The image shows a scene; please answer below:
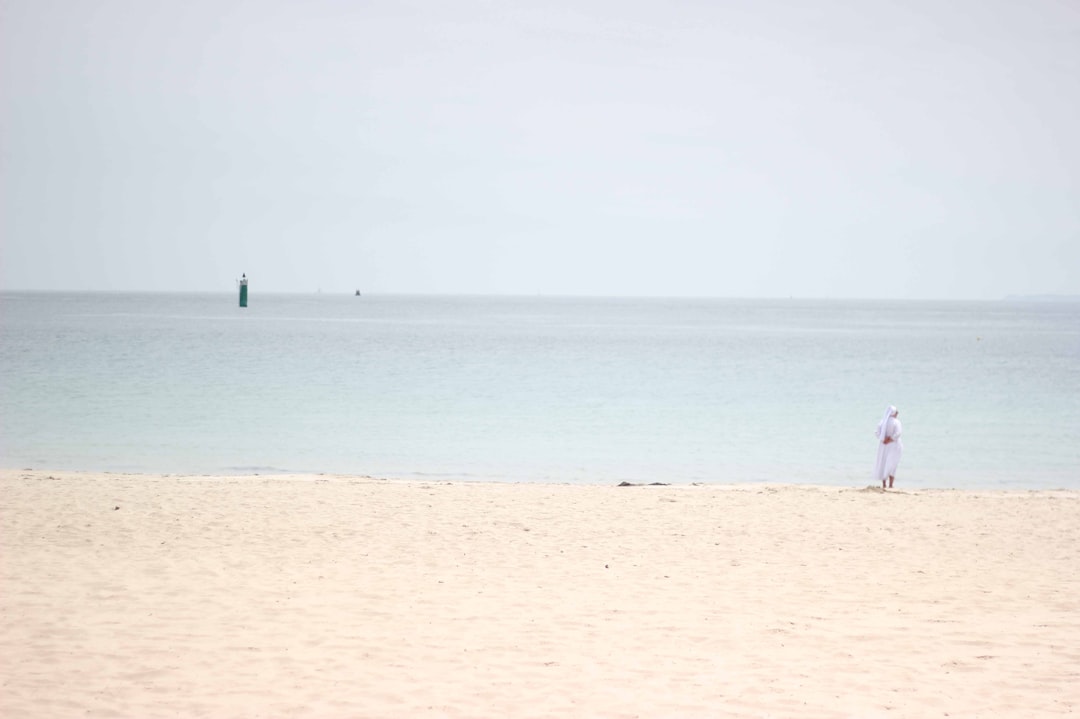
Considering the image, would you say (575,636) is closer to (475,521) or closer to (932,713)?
(932,713)

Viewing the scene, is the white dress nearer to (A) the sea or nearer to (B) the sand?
(B) the sand

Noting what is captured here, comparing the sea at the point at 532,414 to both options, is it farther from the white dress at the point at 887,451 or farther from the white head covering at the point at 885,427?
the white head covering at the point at 885,427

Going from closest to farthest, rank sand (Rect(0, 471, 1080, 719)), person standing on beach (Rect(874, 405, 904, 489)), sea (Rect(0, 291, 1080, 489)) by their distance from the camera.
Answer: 1. sand (Rect(0, 471, 1080, 719))
2. person standing on beach (Rect(874, 405, 904, 489))
3. sea (Rect(0, 291, 1080, 489))

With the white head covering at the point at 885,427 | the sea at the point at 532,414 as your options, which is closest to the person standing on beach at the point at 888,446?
the white head covering at the point at 885,427

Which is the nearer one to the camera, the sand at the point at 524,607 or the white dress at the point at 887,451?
the sand at the point at 524,607

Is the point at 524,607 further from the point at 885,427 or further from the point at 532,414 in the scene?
the point at 532,414

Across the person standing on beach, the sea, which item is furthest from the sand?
the sea

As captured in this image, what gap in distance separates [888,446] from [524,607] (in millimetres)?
11647

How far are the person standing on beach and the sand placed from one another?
8.37 feet

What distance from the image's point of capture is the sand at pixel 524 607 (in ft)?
24.4

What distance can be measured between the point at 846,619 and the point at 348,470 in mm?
15961

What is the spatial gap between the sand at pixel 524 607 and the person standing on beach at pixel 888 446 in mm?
2552

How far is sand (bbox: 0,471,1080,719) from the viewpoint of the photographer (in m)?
7.44

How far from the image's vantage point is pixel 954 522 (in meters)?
15.3
